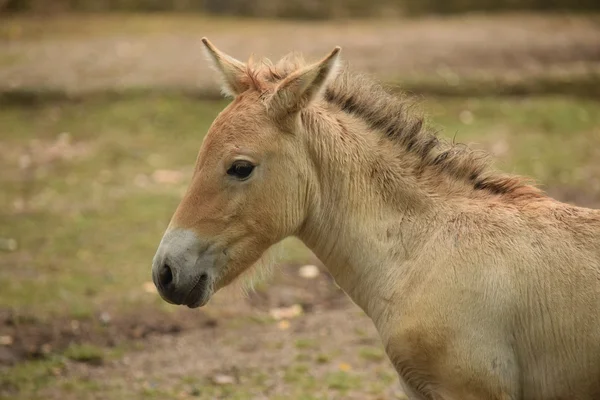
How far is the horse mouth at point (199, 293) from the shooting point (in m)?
4.84

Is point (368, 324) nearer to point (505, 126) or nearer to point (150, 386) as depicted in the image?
point (150, 386)

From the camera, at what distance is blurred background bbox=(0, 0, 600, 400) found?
774 centimetres

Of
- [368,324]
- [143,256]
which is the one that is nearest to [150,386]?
[368,324]

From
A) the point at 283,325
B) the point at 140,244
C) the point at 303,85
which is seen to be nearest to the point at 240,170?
the point at 303,85

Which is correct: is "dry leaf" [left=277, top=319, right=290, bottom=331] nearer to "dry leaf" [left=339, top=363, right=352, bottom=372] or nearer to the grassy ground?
the grassy ground

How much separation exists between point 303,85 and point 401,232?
3.26 ft

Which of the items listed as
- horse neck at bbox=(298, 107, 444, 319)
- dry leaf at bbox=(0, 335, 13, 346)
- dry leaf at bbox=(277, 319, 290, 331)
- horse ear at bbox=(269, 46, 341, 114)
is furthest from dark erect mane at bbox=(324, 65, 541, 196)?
dry leaf at bbox=(0, 335, 13, 346)

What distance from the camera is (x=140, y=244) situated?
1041 centimetres

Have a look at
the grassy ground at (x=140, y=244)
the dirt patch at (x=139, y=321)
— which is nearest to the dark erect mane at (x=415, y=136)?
the grassy ground at (x=140, y=244)

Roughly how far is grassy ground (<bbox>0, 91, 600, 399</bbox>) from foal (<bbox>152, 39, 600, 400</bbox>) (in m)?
0.92

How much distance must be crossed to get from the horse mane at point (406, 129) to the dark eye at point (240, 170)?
1.47 feet

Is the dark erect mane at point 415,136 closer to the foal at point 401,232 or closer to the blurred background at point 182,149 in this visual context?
the foal at point 401,232

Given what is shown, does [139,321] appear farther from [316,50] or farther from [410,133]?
[316,50]

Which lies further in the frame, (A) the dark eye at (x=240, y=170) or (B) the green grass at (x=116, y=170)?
(B) the green grass at (x=116, y=170)
